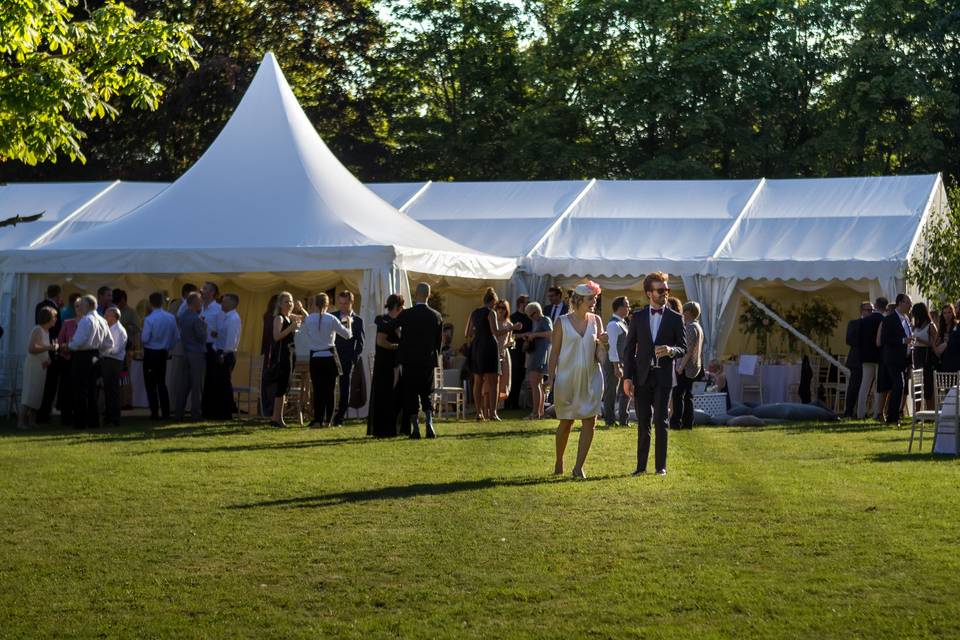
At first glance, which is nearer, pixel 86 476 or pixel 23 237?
pixel 86 476

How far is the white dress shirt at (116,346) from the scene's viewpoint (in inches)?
635

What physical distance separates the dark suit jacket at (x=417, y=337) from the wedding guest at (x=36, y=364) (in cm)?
424

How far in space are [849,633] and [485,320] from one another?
11685mm

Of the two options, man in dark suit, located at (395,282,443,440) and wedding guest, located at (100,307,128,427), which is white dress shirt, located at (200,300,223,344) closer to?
wedding guest, located at (100,307,128,427)

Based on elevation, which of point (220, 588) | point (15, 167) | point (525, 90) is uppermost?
point (525, 90)

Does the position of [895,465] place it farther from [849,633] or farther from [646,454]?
[849,633]

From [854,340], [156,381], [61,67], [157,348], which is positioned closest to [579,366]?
[61,67]

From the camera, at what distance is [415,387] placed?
47.2ft

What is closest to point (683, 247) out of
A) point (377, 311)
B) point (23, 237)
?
point (377, 311)

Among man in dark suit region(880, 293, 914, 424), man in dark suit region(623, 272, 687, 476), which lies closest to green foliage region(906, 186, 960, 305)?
man in dark suit region(880, 293, 914, 424)

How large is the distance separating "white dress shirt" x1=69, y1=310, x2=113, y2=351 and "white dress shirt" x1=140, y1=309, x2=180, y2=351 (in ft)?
3.44

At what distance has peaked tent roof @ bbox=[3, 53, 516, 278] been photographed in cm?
1770

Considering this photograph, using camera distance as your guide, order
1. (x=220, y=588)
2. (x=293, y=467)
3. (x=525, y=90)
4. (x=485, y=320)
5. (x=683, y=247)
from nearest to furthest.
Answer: (x=220, y=588), (x=293, y=467), (x=485, y=320), (x=683, y=247), (x=525, y=90)

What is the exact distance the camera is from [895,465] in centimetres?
1229
